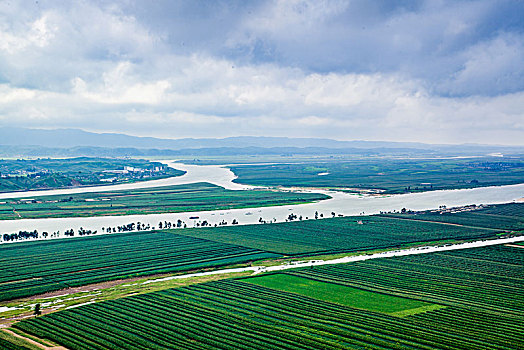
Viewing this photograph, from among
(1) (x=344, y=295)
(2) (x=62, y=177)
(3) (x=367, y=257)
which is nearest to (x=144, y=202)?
(2) (x=62, y=177)

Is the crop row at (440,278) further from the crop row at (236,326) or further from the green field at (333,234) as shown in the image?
the green field at (333,234)

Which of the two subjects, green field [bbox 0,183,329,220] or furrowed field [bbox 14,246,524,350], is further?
green field [bbox 0,183,329,220]

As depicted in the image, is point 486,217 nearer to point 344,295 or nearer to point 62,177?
point 344,295

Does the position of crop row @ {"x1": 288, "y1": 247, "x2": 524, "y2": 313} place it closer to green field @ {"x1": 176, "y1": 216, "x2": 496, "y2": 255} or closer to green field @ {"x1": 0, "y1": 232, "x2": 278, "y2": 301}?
green field @ {"x1": 176, "y1": 216, "x2": 496, "y2": 255}

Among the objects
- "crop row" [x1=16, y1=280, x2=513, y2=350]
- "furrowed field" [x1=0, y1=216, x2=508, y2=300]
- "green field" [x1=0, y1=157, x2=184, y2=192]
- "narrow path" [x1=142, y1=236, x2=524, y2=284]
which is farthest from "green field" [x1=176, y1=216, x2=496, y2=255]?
"green field" [x1=0, y1=157, x2=184, y2=192]

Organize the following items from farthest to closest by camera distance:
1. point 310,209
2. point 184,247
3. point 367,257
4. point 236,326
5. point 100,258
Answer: point 310,209, point 184,247, point 367,257, point 100,258, point 236,326

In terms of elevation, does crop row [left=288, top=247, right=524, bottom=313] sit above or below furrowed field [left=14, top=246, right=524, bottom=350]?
above

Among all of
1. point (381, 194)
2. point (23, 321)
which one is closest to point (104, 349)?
point (23, 321)
